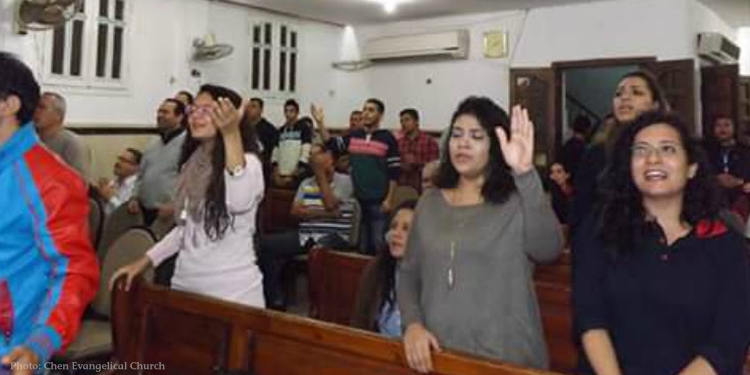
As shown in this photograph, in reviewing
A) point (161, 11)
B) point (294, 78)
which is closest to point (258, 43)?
point (294, 78)

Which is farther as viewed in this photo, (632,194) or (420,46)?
(420,46)

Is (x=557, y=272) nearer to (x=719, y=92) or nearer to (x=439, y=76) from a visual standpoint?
(x=719, y=92)

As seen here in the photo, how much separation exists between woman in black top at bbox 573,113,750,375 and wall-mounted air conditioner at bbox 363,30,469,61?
19.9 feet

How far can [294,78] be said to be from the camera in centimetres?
786

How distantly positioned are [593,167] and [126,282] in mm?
1649

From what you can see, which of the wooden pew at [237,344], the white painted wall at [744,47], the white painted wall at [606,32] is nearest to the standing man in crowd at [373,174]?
the white painted wall at [606,32]

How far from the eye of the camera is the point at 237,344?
179 centimetres

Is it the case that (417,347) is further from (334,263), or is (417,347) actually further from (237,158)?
(334,263)

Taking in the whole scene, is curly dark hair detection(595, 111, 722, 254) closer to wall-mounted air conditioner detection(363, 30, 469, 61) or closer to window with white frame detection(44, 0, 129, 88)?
window with white frame detection(44, 0, 129, 88)

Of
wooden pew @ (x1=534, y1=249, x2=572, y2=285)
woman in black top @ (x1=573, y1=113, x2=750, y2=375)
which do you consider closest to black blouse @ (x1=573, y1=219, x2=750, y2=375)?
woman in black top @ (x1=573, y1=113, x2=750, y2=375)

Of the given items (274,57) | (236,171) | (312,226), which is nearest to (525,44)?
(274,57)

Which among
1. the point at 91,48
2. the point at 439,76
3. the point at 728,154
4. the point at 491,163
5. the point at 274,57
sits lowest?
the point at 491,163

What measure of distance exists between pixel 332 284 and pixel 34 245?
5.61 feet

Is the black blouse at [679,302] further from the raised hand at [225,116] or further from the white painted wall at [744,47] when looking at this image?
the white painted wall at [744,47]
